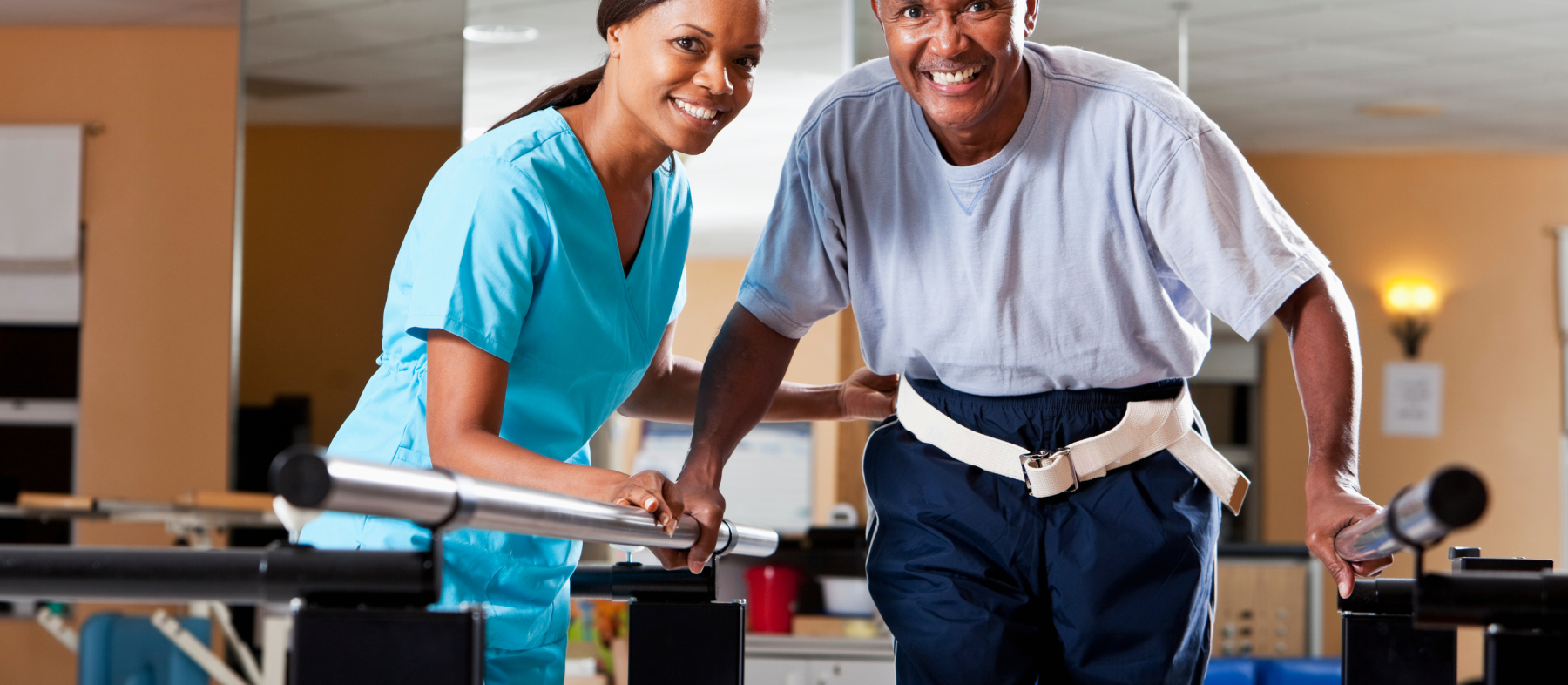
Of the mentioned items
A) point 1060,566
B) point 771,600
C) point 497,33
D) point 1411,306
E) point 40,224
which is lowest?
point 771,600

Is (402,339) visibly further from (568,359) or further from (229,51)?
(229,51)

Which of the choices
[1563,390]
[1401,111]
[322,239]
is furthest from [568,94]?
Answer: [1563,390]

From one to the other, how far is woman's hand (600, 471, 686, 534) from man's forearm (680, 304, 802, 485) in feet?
1.28

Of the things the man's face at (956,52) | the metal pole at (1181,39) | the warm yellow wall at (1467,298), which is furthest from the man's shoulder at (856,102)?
the warm yellow wall at (1467,298)

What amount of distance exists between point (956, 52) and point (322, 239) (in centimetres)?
418

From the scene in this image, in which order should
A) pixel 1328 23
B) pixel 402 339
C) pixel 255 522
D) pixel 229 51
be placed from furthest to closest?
pixel 229 51
pixel 1328 23
pixel 255 522
pixel 402 339

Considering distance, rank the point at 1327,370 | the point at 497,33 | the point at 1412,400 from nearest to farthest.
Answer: the point at 1327,370 < the point at 497,33 < the point at 1412,400

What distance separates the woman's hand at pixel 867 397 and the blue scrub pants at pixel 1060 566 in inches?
11.2

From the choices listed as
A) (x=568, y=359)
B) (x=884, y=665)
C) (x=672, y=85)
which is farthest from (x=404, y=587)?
(x=884, y=665)

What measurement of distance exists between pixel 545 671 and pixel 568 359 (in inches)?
13.0

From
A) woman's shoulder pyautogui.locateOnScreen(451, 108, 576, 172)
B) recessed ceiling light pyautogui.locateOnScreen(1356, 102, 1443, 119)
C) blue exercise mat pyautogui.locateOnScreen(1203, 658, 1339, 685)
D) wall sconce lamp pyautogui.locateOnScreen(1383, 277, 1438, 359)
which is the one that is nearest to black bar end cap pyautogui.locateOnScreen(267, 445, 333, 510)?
woman's shoulder pyautogui.locateOnScreen(451, 108, 576, 172)

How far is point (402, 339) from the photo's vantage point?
1.31 metres

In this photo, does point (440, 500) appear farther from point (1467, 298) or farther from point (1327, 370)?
point (1467, 298)

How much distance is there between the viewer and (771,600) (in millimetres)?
4230
